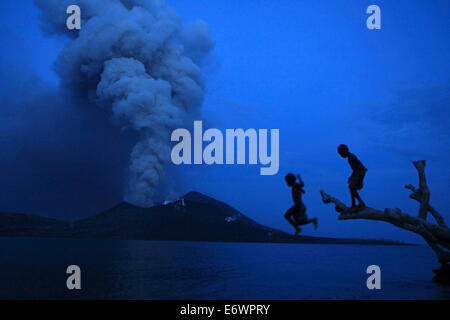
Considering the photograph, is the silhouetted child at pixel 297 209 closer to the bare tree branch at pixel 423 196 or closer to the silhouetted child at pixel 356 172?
the silhouetted child at pixel 356 172

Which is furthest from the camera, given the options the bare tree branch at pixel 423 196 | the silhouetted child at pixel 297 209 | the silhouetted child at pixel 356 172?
the bare tree branch at pixel 423 196

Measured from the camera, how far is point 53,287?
820 inches

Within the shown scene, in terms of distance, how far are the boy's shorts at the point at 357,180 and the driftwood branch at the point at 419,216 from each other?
0.55m

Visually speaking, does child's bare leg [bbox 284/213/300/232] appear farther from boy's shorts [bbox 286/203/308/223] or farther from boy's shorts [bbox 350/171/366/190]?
boy's shorts [bbox 350/171/366/190]

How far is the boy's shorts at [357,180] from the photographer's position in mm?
8094

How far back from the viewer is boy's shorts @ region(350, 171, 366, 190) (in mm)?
8094

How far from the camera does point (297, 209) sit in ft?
24.6

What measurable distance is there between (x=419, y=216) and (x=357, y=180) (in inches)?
300

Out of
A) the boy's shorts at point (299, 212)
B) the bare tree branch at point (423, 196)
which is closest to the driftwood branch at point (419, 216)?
the bare tree branch at point (423, 196)

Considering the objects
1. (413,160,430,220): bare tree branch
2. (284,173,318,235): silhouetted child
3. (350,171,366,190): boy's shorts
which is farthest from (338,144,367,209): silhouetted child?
(413,160,430,220): bare tree branch

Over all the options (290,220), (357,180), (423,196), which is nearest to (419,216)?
(423,196)
